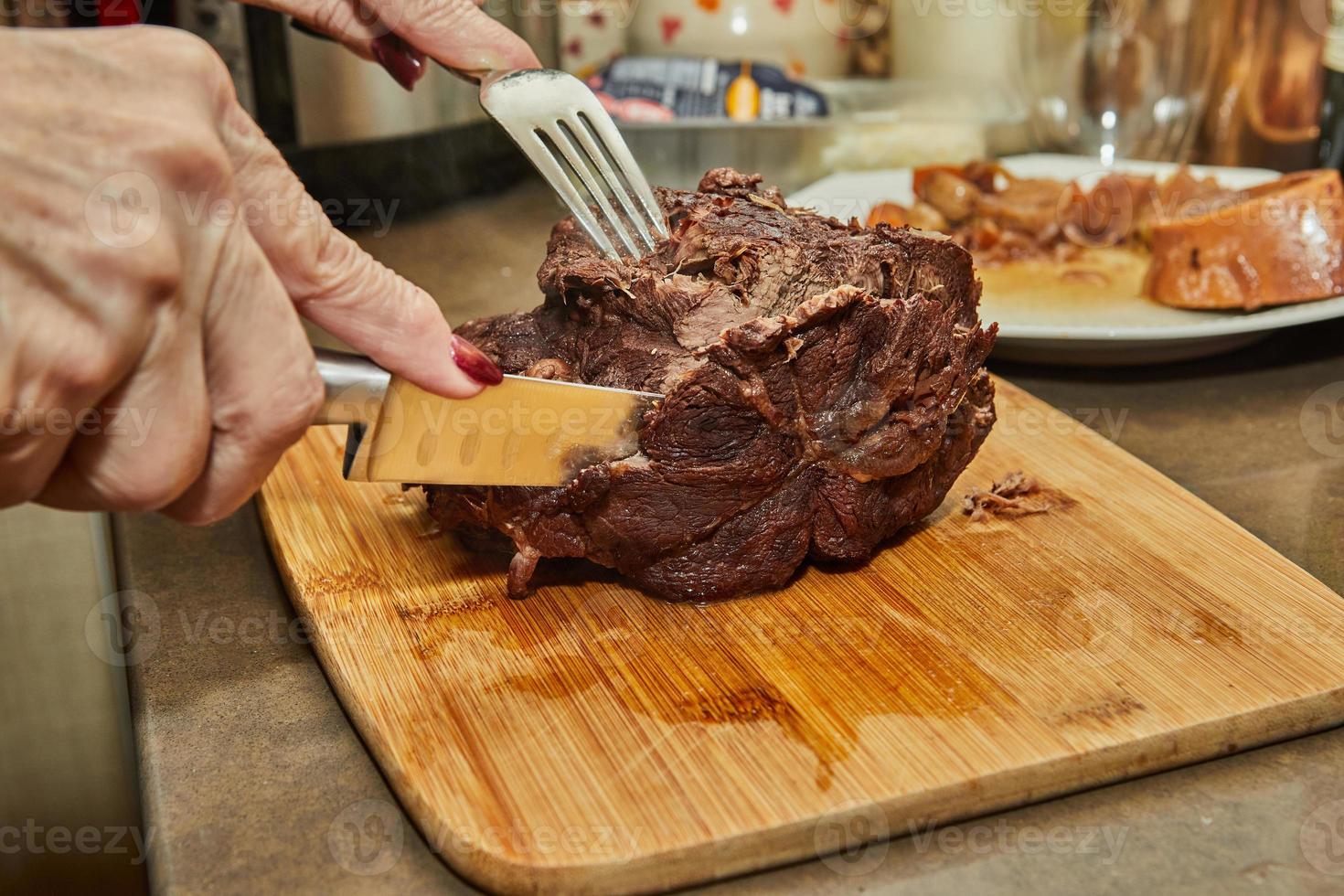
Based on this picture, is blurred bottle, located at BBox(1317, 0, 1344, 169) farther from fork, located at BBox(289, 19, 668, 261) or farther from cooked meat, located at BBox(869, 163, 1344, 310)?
fork, located at BBox(289, 19, 668, 261)

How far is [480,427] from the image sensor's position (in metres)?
1.70

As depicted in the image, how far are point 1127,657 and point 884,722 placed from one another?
39cm

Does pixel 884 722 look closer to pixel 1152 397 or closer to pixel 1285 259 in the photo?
pixel 1152 397

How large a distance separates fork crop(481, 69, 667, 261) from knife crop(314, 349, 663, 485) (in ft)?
1.16

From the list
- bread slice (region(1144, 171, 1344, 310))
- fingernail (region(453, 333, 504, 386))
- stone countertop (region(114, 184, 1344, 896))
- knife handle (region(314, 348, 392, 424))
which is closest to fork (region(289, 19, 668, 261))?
fingernail (region(453, 333, 504, 386))

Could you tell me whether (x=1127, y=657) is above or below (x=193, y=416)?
below

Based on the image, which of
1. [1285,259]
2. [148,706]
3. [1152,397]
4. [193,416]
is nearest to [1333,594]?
[1152,397]

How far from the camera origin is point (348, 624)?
179 cm

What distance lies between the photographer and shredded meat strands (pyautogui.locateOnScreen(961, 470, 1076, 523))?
2.11 meters

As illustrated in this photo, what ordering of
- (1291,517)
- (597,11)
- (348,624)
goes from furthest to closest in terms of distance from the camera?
(597,11) → (1291,517) → (348,624)

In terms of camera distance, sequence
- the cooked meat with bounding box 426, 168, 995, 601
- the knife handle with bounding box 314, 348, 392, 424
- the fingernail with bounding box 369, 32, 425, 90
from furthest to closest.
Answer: the fingernail with bounding box 369, 32, 425, 90 < the cooked meat with bounding box 426, 168, 995, 601 < the knife handle with bounding box 314, 348, 392, 424

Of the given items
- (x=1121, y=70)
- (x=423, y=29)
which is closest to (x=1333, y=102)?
(x=1121, y=70)

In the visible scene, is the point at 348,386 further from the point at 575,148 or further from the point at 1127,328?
the point at 1127,328

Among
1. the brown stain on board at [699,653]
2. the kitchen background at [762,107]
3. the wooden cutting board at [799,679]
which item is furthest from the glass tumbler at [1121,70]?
the brown stain on board at [699,653]
